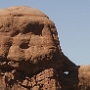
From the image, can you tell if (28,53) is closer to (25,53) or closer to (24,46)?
(25,53)

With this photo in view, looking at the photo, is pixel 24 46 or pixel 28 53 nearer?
pixel 28 53

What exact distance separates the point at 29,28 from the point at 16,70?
2.17 metres

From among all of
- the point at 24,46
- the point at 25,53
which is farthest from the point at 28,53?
the point at 24,46

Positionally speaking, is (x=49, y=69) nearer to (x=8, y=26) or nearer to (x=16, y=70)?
(x=16, y=70)

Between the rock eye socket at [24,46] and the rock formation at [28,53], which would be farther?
the rock eye socket at [24,46]

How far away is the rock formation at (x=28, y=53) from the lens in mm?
20641

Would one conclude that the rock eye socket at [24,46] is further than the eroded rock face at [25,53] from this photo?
Yes

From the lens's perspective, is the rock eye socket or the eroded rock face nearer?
the eroded rock face

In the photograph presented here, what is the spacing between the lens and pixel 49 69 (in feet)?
68.5

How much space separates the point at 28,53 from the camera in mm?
20859

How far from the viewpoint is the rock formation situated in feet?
67.7

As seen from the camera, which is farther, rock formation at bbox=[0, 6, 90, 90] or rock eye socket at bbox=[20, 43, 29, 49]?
rock eye socket at bbox=[20, 43, 29, 49]

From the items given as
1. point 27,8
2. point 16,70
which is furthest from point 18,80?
point 27,8

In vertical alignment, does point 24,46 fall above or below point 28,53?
above
